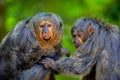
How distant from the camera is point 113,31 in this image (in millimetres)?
14523

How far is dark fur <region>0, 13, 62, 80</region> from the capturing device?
1454 cm

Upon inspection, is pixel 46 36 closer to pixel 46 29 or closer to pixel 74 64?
pixel 46 29

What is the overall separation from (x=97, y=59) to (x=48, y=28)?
133 centimetres

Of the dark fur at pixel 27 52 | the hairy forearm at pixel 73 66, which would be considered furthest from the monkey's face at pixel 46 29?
the hairy forearm at pixel 73 66

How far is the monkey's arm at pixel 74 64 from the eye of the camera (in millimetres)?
14234

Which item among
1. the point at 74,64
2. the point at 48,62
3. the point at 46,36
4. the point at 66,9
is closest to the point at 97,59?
the point at 74,64

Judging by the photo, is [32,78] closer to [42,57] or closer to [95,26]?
[42,57]

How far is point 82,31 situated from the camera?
1462 centimetres

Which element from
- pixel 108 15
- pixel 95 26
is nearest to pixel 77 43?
pixel 95 26

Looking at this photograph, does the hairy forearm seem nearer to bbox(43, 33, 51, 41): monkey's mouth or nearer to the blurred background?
bbox(43, 33, 51, 41): monkey's mouth

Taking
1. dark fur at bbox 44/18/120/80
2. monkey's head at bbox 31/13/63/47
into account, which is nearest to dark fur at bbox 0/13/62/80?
monkey's head at bbox 31/13/63/47

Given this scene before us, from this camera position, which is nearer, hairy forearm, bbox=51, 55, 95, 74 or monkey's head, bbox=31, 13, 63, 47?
hairy forearm, bbox=51, 55, 95, 74

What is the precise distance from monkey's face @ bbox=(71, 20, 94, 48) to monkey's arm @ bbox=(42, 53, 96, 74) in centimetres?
39

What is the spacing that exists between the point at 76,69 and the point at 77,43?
26.5 inches
